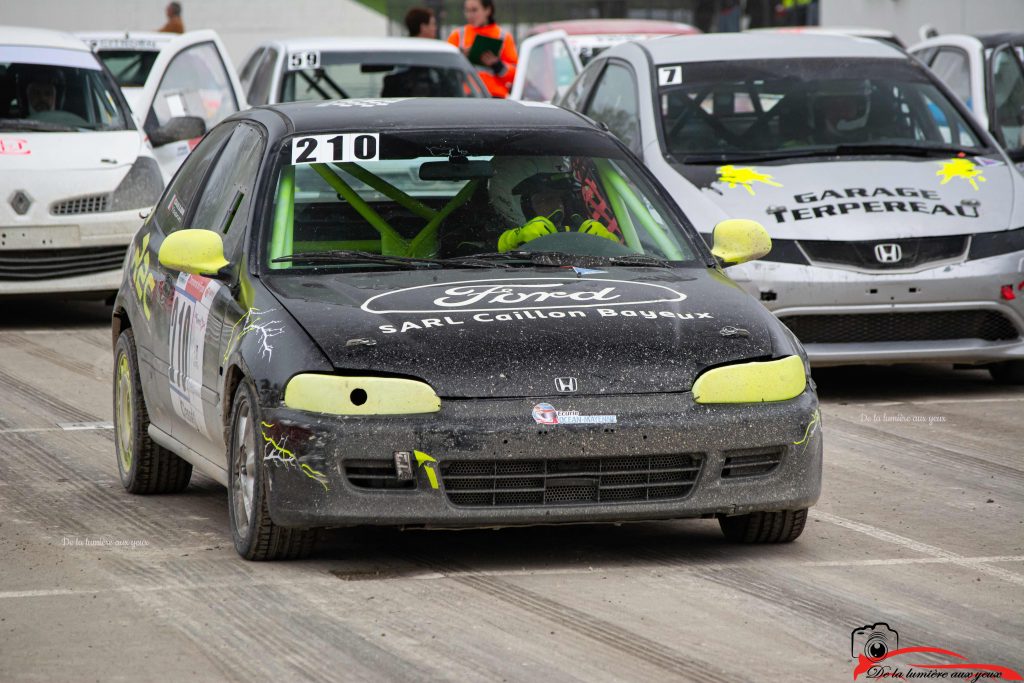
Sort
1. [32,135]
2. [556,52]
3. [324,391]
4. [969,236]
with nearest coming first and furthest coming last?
[324,391] < [969,236] < [32,135] < [556,52]

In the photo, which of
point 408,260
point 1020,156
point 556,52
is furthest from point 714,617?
point 556,52

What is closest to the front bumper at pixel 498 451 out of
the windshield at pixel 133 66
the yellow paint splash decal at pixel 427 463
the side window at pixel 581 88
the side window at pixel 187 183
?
the yellow paint splash decal at pixel 427 463

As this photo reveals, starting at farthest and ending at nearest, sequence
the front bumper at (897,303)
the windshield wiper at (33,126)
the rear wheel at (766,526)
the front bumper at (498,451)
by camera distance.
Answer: the windshield wiper at (33,126) < the front bumper at (897,303) < the rear wheel at (766,526) < the front bumper at (498,451)

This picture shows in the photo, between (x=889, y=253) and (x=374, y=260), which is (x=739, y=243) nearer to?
(x=374, y=260)

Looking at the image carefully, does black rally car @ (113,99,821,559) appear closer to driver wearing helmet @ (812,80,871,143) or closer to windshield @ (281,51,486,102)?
driver wearing helmet @ (812,80,871,143)

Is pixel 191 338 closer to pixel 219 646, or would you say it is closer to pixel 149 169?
pixel 219 646

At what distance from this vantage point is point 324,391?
584cm

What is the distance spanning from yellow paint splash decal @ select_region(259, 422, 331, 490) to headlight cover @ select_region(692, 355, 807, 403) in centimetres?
114

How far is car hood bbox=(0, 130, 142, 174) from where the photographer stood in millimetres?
12930

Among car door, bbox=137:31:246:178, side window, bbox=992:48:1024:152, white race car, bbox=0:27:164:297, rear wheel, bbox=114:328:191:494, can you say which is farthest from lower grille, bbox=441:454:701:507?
car door, bbox=137:31:246:178

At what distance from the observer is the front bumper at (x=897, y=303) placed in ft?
32.0

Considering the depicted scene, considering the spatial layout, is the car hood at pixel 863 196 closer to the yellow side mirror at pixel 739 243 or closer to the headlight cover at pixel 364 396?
the yellow side mirror at pixel 739 243

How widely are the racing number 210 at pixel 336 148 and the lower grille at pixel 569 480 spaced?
159cm

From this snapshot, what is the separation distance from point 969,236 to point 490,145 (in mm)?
3630
